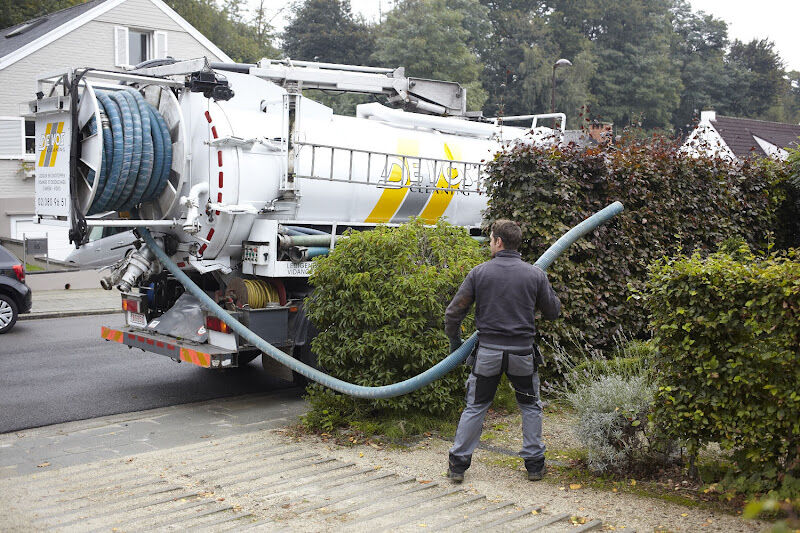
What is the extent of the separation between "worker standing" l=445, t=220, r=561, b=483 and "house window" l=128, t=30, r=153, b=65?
23818mm

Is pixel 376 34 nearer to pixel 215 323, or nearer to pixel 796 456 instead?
pixel 215 323

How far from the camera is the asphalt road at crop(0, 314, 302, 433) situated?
7.64 meters

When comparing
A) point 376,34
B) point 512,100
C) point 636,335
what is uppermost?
point 376,34

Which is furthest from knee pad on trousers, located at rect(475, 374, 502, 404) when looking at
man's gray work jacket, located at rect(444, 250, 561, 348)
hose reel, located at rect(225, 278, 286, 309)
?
hose reel, located at rect(225, 278, 286, 309)

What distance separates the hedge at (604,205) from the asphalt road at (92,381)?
3191mm

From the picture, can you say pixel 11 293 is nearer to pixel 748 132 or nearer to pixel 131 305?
pixel 131 305

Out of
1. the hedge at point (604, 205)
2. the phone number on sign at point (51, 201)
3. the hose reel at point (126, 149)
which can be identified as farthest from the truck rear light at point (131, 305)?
the hedge at point (604, 205)

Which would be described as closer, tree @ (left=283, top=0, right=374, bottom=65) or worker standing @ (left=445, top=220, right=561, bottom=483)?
worker standing @ (left=445, top=220, right=561, bottom=483)

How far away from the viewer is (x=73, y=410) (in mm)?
7602

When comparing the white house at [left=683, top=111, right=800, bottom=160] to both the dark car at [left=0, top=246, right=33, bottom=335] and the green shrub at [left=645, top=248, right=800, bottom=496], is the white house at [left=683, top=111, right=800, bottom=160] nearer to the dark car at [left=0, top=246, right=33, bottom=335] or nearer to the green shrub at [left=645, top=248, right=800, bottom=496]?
the dark car at [left=0, top=246, right=33, bottom=335]

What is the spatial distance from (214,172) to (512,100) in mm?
46445

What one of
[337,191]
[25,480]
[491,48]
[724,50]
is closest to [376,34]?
[491,48]

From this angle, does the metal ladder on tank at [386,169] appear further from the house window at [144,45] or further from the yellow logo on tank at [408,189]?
the house window at [144,45]

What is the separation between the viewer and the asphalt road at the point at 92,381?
301 inches
